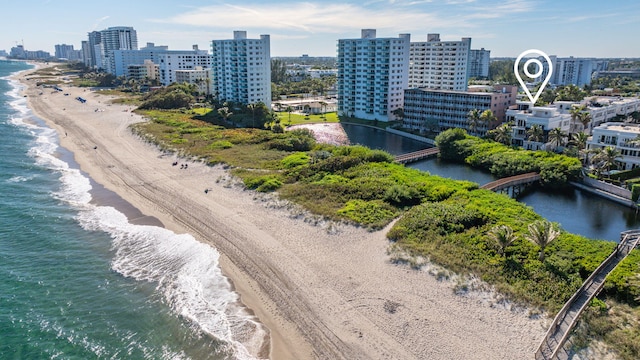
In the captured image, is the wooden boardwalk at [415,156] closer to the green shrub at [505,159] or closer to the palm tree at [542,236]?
the green shrub at [505,159]

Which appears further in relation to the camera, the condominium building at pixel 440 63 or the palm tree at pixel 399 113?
the condominium building at pixel 440 63

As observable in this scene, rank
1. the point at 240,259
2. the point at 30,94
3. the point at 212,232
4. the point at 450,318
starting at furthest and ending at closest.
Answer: the point at 30,94 → the point at 212,232 → the point at 240,259 → the point at 450,318

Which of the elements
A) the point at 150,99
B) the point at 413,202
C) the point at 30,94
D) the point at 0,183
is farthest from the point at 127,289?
the point at 30,94

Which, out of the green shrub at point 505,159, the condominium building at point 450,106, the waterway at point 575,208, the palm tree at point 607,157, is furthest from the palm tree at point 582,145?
the condominium building at point 450,106

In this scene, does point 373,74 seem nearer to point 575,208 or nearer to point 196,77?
point 575,208

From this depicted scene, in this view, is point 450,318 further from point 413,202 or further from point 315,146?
point 315,146

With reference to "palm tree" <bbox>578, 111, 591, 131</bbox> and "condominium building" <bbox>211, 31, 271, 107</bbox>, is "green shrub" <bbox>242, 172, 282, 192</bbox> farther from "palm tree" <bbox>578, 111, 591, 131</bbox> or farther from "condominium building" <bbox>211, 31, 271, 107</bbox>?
"condominium building" <bbox>211, 31, 271, 107</bbox>
